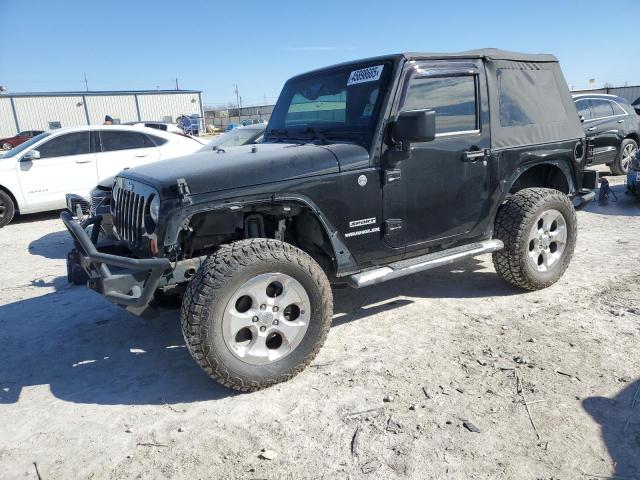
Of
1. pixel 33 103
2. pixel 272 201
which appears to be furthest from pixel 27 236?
pixel 33 103

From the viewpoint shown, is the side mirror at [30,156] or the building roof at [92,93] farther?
the building roof at [92,93]

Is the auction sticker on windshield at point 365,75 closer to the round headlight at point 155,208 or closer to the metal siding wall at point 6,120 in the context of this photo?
the round headlight at point 155,208

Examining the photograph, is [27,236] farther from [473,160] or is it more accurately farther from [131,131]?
[473,160]

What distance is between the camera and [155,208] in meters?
3.16

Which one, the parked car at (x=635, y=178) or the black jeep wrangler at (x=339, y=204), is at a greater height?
the black jeep wrangler at (x=339, y=204)

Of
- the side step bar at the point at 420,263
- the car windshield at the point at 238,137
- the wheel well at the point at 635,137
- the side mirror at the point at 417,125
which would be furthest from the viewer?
the wheel well at the point at 635,137

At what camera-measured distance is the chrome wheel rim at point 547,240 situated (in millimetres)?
4590

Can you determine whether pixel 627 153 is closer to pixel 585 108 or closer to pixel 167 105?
pixel 585 108

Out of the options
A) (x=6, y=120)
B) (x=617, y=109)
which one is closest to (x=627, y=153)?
(x=617, y=109)

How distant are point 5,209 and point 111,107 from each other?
41.1 metres

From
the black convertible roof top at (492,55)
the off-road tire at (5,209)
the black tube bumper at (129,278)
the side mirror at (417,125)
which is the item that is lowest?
the off-road tire at (5,209)

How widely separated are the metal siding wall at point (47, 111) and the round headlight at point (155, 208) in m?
45.2

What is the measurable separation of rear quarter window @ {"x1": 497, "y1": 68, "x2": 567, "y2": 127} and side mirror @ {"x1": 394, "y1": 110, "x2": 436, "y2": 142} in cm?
128

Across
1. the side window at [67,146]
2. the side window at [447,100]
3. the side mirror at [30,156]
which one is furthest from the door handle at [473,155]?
the side mirror at [30,156]
